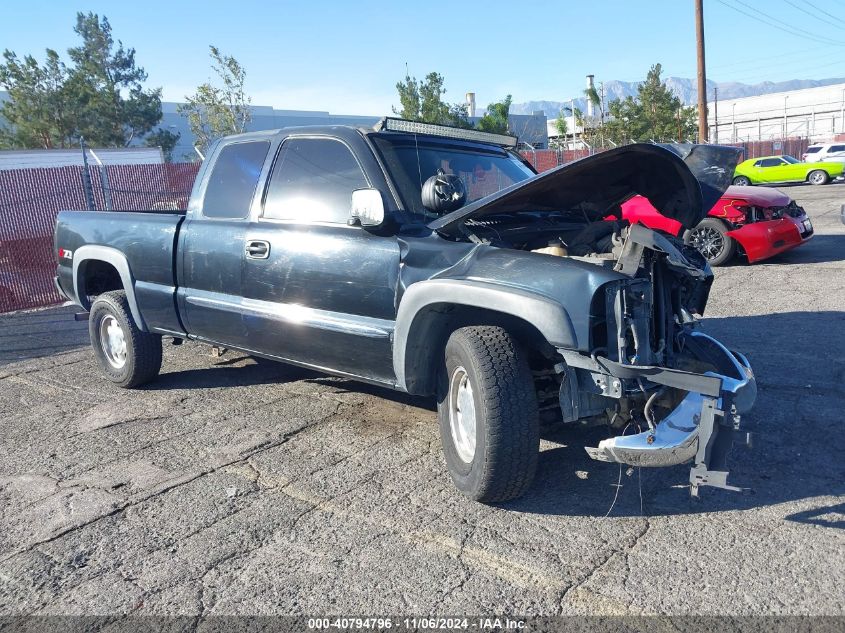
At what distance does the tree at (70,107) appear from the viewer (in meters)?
36.7

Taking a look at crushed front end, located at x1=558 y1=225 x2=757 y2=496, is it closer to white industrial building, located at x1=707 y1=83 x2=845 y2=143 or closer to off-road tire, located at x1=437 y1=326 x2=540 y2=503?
off-road tire, located at x1=437 y1=326 x2=540 y2=503

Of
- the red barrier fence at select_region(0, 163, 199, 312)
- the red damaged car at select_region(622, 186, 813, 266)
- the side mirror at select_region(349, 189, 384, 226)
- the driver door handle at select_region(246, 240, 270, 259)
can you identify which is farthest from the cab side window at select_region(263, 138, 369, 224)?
the red barrier fence at select_region(0, 163, 199, 312)

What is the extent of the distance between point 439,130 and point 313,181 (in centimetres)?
84

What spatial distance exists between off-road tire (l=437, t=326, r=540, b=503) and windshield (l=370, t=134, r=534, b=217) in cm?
101

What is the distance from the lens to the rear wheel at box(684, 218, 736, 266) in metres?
10.1

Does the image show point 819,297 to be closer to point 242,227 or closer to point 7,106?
point 242,227

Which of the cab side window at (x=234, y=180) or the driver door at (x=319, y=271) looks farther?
the cab side window at (x=234, y=180)

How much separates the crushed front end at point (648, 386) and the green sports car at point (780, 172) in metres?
28.3

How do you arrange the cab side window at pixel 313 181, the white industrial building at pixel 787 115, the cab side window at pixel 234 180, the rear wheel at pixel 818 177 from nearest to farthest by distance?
Result: the cab side window at pixel 313 181 < the cab side window at pixel 234 180 < the rear wheel at pixel 818 177 < the white industrial building at pixel 787 115

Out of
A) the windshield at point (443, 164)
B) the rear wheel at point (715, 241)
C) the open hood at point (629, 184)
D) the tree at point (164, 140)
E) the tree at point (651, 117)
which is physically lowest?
the rear wheel at point (715, 241)

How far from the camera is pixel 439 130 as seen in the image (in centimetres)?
439

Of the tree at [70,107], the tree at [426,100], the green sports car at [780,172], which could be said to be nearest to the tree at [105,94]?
the tree at [70,107]

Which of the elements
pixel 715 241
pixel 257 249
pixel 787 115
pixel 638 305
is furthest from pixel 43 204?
pixel 787 115

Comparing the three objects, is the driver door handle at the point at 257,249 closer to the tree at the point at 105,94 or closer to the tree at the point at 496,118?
the tree at the point at 496,118
